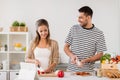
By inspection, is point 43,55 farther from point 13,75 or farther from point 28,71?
point 13,75

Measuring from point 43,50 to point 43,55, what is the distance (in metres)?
0.06

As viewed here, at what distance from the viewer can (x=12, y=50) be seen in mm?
5016

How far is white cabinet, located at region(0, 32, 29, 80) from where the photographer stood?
474cm

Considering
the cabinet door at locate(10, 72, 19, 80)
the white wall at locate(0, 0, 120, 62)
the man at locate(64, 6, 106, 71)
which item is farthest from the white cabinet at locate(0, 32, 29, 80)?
the man at locate(64, 6, 106, 71)

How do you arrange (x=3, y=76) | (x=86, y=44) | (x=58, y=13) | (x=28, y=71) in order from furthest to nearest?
(x=58, y=13), (x=3, y=76), (x=86, y=44), (x=28, y=71)

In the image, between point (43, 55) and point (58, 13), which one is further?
point (58, 13)

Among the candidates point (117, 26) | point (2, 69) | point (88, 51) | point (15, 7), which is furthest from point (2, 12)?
point (88, 51)

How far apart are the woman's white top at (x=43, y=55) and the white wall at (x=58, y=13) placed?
194 centimetres

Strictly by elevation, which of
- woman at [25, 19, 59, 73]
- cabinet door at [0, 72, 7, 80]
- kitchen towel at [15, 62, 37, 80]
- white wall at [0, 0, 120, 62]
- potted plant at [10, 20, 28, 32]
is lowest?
cabinet door at [0, 72, 7, 80]

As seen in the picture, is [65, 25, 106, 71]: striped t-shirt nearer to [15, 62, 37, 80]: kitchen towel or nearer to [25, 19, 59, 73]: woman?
[25, 19, 59, 73]: woman

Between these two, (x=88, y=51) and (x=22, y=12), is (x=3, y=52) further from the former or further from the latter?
(x=88, y=51)

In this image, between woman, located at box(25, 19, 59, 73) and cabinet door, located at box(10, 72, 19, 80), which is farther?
cabinet door, located at box(10, 72, 19, 80)

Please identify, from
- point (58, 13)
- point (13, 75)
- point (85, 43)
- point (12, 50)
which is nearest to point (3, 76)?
point (13, 75)

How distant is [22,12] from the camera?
497 centimetres
